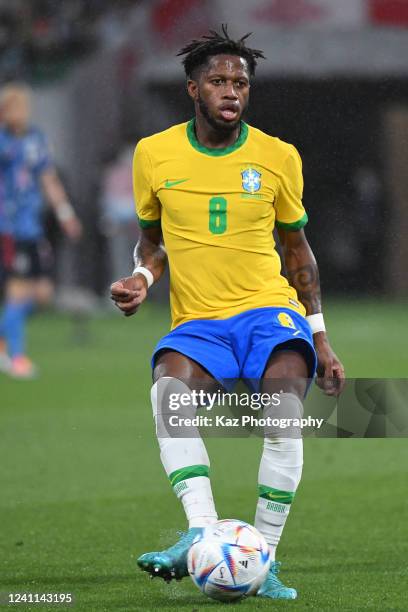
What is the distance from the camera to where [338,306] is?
2127 cm

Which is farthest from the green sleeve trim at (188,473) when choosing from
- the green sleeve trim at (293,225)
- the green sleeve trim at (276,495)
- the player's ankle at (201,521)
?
the green sleeve trim at (293,225)

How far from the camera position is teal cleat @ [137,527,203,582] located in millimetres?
5000

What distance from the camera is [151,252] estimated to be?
5.90 metres

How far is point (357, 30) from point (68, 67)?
4072mm

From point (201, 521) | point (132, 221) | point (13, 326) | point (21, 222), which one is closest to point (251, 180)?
point (201, 521)

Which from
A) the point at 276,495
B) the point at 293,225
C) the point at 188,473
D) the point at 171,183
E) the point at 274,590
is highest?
the point at 171,183

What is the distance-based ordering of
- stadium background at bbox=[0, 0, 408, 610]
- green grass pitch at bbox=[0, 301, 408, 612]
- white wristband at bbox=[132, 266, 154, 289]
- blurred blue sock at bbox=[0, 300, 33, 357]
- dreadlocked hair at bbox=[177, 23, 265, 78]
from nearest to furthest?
green grass pitch at bbox=[0, 301, 408, 612] < dreadlocked hair at bbox=[177, 23, 265, 78] < white wristband at bbox=[132, 266, 154, 289] < stadium background at bbox=[0, 0, 408, 610] < blurred blue sock at bbox=[0, 300, 33, 357]

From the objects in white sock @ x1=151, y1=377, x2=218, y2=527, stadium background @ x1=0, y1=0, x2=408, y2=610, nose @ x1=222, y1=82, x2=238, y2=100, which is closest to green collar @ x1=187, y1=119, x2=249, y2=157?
nose @ x1=222, y1=82, x2=238, y2=100

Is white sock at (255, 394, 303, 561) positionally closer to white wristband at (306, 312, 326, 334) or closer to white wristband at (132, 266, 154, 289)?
white wristband at (306, 312, 326, 334)

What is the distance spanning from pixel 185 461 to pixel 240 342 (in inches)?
19.7

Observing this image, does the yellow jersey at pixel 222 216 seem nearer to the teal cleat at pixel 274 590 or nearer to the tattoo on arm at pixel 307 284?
the tattoo on arm at pixel 307 284

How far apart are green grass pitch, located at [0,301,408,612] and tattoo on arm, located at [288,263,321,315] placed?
3.33 ft

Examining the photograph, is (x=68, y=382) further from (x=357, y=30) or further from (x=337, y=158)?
(x=337, y=158)

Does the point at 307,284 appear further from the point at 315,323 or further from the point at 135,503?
the point at 135,503
